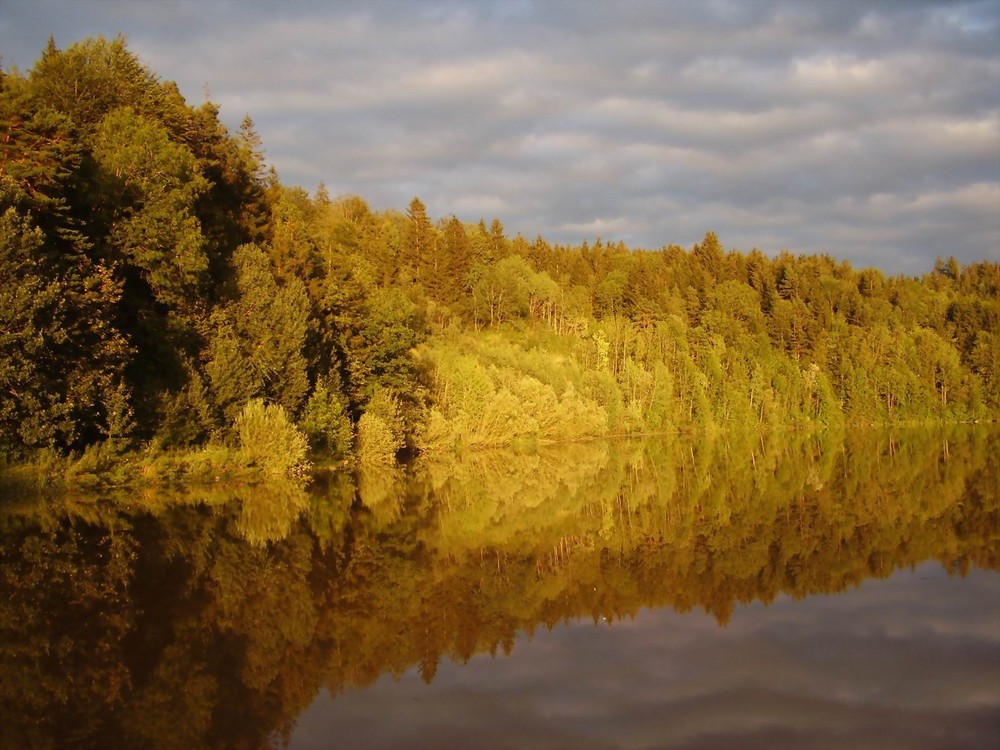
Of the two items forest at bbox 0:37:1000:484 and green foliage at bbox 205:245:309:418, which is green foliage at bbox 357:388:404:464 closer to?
forest at bbox 0:37:1000:484

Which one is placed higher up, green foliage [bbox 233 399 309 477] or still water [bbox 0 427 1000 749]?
green foliage [bbox 233 399 309 477]

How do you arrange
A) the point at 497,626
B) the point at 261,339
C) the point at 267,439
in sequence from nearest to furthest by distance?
the point at 497,626 < the point at 267,439 < the point at 261,339

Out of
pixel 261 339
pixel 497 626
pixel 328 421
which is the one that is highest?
pixel 261 339

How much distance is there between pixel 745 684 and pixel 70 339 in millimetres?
24073

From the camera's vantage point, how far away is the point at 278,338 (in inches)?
1384

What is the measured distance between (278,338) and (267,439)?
5.08 meters

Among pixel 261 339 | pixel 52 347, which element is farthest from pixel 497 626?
pixel 261 339

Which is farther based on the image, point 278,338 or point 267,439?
point 278,338

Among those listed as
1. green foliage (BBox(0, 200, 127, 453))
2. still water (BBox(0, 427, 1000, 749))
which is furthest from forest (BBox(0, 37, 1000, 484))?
still water (BBox(0, 427, 1000, 749))

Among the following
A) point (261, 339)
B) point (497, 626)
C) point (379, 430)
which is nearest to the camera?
point (497, 626)

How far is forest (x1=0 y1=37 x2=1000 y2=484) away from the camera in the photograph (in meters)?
27.3

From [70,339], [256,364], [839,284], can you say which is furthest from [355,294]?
[839,284]

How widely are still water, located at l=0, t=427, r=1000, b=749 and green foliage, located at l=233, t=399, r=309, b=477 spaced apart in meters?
7.83

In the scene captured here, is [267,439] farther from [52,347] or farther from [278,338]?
[52,347]
